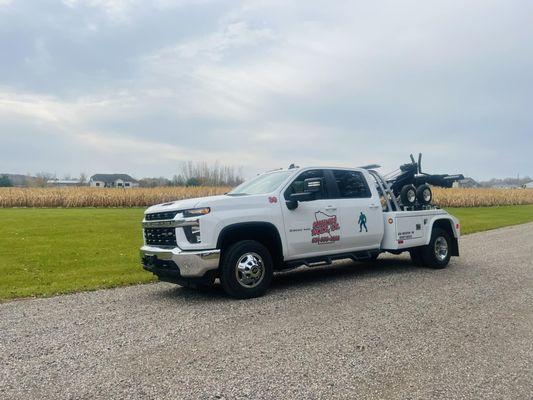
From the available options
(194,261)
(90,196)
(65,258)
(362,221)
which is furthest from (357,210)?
(90,196)

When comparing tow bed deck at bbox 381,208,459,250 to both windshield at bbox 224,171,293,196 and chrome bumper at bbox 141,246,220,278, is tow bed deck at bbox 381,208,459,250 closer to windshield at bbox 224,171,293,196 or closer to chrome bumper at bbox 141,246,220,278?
windshield at bbox 224,171,293,196

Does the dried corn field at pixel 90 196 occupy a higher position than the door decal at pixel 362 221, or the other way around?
the dried corn field at pixel 90 196

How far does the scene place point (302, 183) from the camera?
8.23m

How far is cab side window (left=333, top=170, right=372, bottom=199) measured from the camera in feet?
28.7

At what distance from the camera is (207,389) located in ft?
13.2

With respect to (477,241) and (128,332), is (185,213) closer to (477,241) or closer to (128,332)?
(128,332)

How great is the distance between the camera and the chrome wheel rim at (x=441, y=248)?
10.1 metres

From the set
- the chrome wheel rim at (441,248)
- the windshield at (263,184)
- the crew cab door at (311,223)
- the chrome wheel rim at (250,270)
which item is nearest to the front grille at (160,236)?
the chrome wheel rim at (250,270)

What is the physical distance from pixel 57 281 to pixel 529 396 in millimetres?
7917

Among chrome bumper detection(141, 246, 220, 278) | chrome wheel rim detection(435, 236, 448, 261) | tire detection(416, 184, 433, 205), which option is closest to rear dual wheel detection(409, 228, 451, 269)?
chrome wheel rim detection(435, 236, 448, 261)

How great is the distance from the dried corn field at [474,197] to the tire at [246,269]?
36.7 m

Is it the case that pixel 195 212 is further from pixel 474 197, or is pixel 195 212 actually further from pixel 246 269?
pixel 474 197

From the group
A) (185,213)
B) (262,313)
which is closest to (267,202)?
(185,213)

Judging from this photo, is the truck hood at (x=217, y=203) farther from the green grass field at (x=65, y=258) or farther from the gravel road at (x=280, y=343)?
the green grass field at (x=65, y=258)
